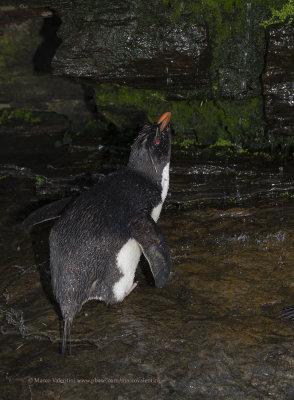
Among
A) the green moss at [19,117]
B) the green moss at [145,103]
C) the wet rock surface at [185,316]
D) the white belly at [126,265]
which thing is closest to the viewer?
the wet rock surface at [185,316]

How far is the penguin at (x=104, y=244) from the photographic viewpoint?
281 cm

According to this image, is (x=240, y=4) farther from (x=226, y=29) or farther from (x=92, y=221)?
(x=92, y=221)

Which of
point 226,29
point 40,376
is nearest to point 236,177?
point 226,29

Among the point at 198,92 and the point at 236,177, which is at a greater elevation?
the point at 198,92

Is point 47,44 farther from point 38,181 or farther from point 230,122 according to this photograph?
point 230,122

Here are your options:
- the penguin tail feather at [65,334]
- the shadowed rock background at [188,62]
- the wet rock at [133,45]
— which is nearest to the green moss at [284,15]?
the shadowed rock background at [188,62]

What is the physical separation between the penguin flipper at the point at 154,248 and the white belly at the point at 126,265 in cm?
9

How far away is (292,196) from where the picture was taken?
4484mm

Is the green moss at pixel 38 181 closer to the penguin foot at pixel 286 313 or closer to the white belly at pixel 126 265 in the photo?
the white belly at pixel 126 265

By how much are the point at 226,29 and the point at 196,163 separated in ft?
4.83

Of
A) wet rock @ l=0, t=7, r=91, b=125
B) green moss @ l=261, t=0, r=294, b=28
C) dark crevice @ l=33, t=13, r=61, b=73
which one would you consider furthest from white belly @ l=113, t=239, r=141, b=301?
dark crevice @ l=33, t=13, r=61, b=73

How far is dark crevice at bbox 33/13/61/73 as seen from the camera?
680 cm

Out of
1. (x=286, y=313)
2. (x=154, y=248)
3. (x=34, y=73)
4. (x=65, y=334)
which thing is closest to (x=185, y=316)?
(x=154, y=248)

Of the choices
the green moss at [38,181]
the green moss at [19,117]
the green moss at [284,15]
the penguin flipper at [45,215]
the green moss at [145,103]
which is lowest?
the green moss at [38,181]
